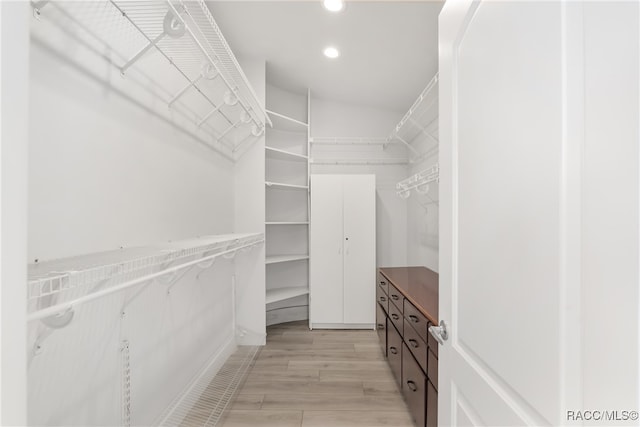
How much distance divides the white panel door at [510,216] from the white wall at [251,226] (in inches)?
81.7

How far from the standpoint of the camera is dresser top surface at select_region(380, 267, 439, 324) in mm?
1549

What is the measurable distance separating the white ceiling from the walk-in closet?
2 centimetres

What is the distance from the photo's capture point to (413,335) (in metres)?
1.69

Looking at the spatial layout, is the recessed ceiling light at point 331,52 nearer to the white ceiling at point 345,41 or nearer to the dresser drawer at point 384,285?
the white ceiling at point 345,41

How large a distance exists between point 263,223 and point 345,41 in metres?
1.75

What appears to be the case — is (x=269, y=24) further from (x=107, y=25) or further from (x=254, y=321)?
(x=254, y=321)

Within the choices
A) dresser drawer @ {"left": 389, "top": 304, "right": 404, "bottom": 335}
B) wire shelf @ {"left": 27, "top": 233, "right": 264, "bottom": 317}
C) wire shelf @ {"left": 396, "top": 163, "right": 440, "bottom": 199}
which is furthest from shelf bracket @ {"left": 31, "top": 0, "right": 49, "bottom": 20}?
dresser drawer @ {"left": 389, "top": 304, "right": 404, "bottom": 335}

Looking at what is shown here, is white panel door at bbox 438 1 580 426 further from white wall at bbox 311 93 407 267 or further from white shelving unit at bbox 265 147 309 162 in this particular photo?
white wall at bbox 311 93 407 267

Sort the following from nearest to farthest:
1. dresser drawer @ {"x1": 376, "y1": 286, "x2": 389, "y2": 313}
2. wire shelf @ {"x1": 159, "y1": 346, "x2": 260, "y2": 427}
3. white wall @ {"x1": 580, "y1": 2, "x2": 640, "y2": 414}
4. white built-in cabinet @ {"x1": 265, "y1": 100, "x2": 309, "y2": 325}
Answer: white wall @ {"x1": 580, "y1": 2, "x2": 640, "y2": 414} < wire shelf @ {"x1": 159, "y1": 346, "x2": 260, "y2": 427} < dresser drawer @ {"x1": 376, "y1": 286, "x2": 389, "y2": 313} < white built-in cabinet @ {"x1": 265, "y1": 100, "x2": 309, "y2": 325}

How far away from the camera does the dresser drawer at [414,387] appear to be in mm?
1525

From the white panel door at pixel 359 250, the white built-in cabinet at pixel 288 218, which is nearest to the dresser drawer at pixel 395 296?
the white panel door at pixel 359 250

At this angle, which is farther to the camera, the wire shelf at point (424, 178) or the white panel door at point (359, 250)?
the white panel door at point (359, 250)

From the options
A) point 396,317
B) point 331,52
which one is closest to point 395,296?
point 396,317

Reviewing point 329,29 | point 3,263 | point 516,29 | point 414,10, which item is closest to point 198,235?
point 3,263
